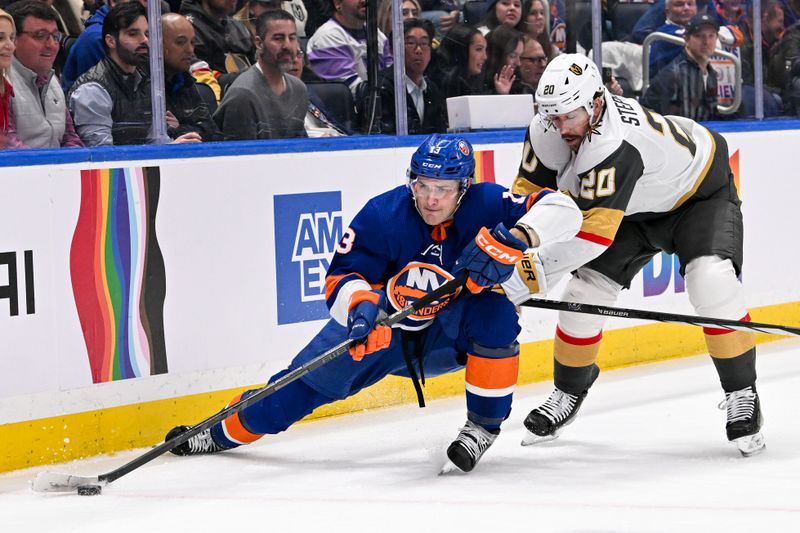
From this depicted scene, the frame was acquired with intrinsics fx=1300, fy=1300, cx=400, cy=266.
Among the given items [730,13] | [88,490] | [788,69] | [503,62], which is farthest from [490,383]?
[788,69]

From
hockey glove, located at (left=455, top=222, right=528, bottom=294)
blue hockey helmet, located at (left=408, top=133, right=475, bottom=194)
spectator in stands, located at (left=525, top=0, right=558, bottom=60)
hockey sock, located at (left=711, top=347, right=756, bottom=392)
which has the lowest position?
hockey sock, located at (left=711, top=347, right=756, bottom=392)

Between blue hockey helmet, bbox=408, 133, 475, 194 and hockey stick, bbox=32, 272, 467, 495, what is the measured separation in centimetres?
25

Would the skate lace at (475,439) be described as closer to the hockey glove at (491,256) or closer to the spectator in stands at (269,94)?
the hockey glove at (491,256)

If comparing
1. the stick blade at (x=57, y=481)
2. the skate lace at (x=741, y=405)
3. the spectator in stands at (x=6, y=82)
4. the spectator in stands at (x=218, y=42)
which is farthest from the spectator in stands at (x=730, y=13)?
the stick blade at (x=57, y=481)

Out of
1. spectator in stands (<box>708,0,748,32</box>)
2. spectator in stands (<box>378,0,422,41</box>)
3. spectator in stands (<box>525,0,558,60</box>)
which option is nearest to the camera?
spectator in stands (<box>378,0,422,41</box>)

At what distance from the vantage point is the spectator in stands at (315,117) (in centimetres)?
437

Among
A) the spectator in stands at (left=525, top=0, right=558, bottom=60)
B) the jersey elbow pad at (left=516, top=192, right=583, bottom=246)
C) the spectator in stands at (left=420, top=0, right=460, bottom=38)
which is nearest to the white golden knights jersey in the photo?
the jersey elbow pad at (left=516, top=192, right=583, bottom=246)

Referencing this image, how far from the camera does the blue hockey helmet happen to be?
10.4 feet

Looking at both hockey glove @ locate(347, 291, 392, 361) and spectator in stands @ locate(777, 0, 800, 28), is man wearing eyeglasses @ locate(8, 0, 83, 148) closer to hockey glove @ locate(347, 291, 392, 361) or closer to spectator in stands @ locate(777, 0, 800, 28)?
hockey glove @ locate(347, 291, 392, 361)

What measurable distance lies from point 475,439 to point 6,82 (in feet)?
5.44

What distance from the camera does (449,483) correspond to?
10.9 ft

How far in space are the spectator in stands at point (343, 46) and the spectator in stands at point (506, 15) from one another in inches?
21.5

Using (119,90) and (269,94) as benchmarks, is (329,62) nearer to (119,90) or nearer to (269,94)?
(269,94)

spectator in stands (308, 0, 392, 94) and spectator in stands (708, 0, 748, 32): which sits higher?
spectator in stands (708, 0, 748, 32)
